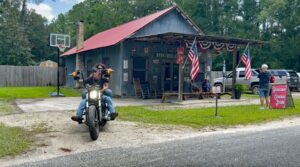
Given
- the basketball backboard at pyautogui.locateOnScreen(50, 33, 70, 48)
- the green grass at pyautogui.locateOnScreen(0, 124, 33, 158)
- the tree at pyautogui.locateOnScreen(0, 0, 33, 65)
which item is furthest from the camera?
the tree at pyautogui.locateOnScreen(0, 0, 33, 65)

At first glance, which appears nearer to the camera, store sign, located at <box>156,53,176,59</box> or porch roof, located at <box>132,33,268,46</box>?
porch roof, located at <box>132,33,268,46</box>

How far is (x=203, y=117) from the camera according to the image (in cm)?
1123

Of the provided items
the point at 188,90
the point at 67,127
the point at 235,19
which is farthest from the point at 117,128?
the point at 235,19

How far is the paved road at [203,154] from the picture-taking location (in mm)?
5596

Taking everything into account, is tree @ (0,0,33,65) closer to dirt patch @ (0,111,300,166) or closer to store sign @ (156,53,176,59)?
store sign @ (156,53,176,59)

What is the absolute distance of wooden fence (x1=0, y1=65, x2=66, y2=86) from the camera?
29.7 metres

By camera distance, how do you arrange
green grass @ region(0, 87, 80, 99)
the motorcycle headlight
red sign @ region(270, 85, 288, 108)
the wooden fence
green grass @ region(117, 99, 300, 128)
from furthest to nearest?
the wooden fence
green grass @ region(0, 87, 80, 99)
red sign @ region(270, 85, 288, 108)
green grass @ region(117, 99, 300, 128)
the motorcycle headlight

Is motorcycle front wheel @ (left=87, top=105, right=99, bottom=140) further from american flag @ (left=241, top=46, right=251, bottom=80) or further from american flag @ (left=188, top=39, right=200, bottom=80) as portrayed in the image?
american flag @ (left=241, top=46, right=251, bottom=80)

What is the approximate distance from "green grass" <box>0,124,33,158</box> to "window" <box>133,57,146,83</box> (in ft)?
36.9

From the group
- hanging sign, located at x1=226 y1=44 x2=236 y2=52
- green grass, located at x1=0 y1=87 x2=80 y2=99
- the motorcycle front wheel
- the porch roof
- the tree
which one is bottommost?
green grass, located at x1=0 y1=87 x2=80 y2=99

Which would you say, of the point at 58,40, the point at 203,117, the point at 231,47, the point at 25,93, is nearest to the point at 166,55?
the point at 231,47

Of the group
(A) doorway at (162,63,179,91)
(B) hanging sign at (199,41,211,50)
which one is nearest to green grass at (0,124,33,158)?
(B) hanging sign at (199,41,211,50)

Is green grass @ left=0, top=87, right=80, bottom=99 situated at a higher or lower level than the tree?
lower

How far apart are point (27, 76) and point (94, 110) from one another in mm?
24860
